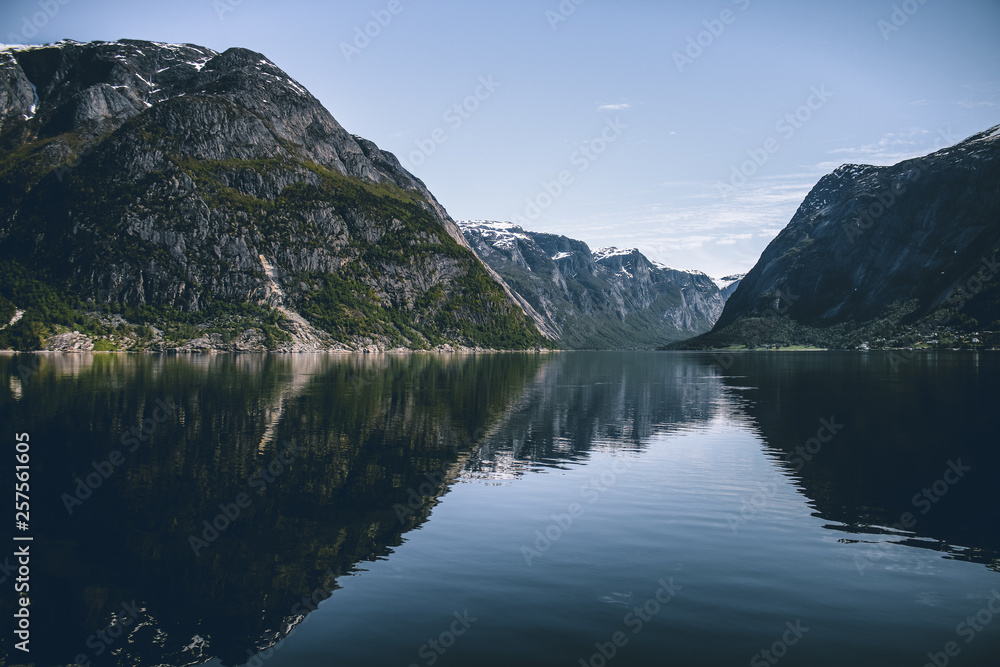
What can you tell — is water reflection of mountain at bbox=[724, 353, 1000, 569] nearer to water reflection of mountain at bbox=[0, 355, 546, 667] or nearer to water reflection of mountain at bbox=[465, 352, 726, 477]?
water reflection of mountain at bbox=[465, 352, 726, 477]

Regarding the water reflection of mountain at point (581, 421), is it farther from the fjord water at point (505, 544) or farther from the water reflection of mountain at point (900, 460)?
the water reflection of mountain at point (900, 460)

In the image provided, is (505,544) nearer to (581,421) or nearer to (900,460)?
(900,460)

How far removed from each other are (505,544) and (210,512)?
47.2ft

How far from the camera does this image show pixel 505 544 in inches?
1045

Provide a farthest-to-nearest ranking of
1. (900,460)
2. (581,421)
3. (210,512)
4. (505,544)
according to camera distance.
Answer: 1. (581,421)
2. (900,460)
3. (210,512)
4. (505,544)

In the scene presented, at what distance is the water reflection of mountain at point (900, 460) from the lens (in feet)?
95.0

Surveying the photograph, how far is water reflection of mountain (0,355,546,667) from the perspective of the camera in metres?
19.0

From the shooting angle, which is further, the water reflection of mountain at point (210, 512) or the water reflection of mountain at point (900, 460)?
the water reflection of mountain at point (900, 460)

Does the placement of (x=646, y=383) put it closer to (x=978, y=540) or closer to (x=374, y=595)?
(x=978, y=540)

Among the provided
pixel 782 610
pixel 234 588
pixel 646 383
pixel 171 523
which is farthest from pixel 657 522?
pixel 646 383

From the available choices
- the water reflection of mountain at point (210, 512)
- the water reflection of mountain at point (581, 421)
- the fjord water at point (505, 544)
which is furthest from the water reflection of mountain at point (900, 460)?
the water reflection of mountain at point (210, 512)

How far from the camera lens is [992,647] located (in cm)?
1717

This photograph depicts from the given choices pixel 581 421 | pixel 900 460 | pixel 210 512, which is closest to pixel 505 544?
pixel 210 512

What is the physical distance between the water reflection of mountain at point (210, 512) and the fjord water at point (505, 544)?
13 centimetres
